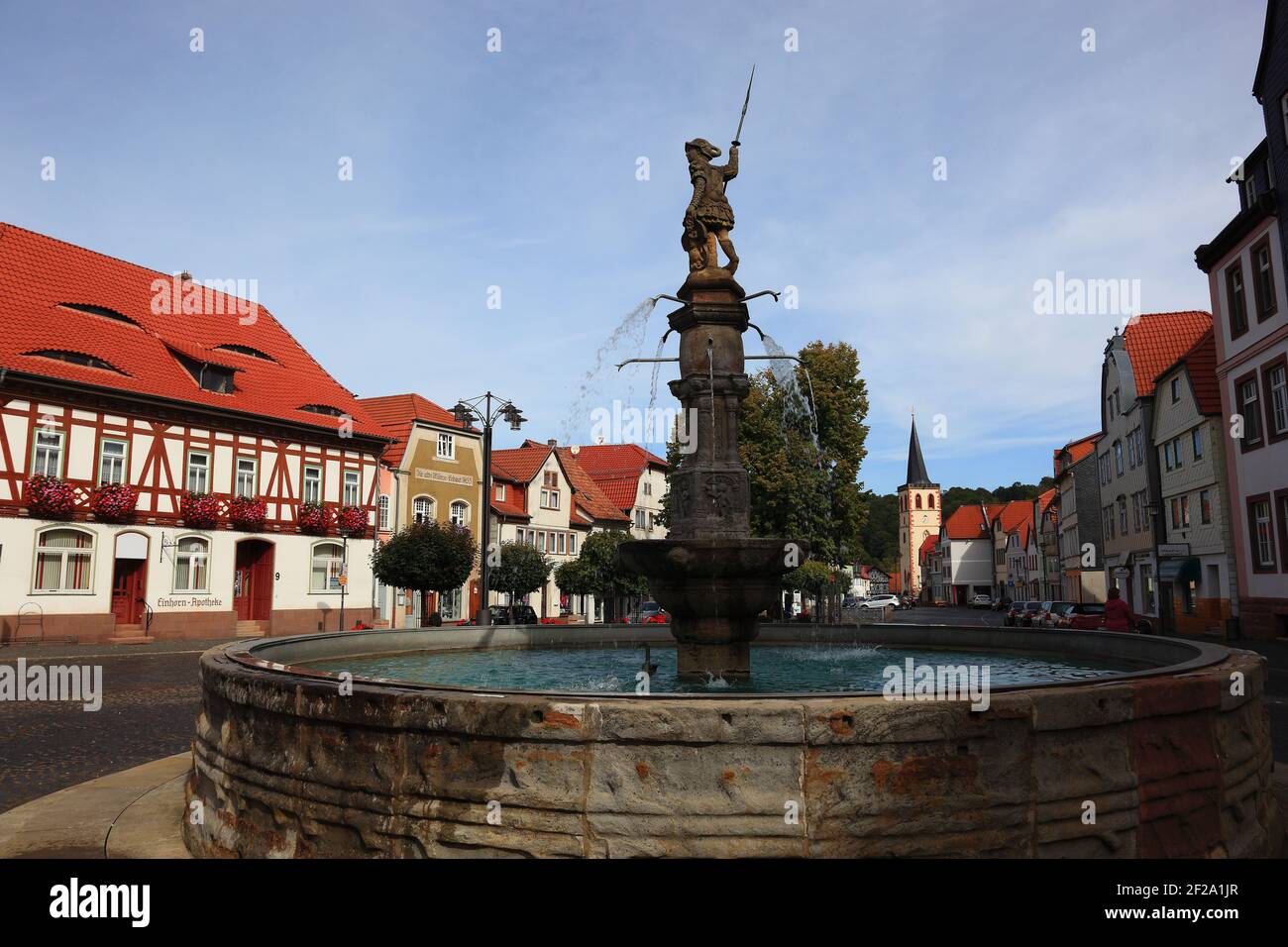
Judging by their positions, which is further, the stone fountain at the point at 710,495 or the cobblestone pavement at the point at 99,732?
the cobblestone pavement at the point at 99,732

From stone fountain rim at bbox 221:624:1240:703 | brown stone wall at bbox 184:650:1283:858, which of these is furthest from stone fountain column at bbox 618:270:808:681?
brown stone wall at bbox 184:650:1283:858

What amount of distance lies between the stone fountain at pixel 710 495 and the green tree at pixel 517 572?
31888 millimetres

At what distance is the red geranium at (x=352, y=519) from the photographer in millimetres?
35969

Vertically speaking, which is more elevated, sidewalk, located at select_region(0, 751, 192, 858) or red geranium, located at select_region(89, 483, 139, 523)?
red geranium, located at select_region(89, 483, 139, 523)

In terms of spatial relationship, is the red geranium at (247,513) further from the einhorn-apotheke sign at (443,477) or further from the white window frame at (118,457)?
the einhorn-apotheke sign at (443,477)

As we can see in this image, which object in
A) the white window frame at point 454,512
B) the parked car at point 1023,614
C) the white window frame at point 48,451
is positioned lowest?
the parked car at point 1023,614

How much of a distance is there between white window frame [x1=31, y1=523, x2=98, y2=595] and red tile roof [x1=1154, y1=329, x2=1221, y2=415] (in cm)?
3959

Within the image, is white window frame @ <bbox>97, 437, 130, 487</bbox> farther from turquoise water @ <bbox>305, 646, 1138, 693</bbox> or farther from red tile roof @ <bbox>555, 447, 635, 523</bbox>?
red tile roof @ <bbox>555, 447, 635, 523</bbox>

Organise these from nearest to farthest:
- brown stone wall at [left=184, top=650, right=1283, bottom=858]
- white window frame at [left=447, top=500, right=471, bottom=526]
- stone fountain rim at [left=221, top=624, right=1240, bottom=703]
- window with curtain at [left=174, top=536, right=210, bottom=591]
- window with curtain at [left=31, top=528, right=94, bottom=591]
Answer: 1. brown stone wall at [left=184, top=650, right=1283, bottom=858]
2. stone fountain rim at [left=221, top=624, right=1240, bottom=703]
3. window with curtain at [left=31, top=528, right=94, bottom=591]
4. window with curtain at [left=174, top=536, right=210, bottom=591]
5. white window frame at [left=447, top=500, right=471, bottom=526]

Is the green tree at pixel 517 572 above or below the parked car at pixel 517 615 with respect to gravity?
above

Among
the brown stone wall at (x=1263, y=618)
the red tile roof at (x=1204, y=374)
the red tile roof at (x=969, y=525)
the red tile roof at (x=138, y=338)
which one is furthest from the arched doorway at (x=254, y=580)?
the red tile roof at (x=969, y=525)

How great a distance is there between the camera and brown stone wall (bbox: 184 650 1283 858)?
396 centimetres

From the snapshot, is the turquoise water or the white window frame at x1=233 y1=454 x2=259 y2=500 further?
the white window frame at x1=233 y1=454 x2=259 y2=500
